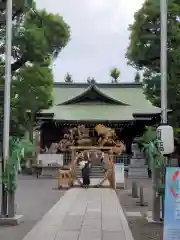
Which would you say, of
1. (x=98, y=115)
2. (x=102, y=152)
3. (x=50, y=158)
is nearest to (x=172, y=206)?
(x=102, y=152)

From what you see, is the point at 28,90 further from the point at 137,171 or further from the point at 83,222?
the point at 83,222

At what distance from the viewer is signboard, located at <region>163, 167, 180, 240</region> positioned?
669cm

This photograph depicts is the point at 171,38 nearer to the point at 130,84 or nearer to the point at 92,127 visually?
the point at 92,127

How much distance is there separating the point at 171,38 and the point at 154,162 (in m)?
10.9

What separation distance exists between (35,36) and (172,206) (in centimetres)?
1625

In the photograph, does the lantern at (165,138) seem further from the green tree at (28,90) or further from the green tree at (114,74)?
the green tree at (114,74)

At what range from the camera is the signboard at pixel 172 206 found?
6.69 metres

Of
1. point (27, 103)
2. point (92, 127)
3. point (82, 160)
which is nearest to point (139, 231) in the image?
point (27, 103)

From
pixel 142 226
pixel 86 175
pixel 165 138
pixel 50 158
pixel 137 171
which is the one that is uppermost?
pixel 165 138

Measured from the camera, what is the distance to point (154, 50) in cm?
1866

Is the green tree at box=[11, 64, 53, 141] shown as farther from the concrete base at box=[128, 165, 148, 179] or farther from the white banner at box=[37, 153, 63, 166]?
the concrete base at box=[128, 165, 148, 179]

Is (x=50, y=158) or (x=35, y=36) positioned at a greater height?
Answer: (x=35, y=36)

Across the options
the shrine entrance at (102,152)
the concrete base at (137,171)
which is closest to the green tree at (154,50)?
the shrine entrance at (102,152)

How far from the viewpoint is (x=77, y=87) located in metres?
46.9
